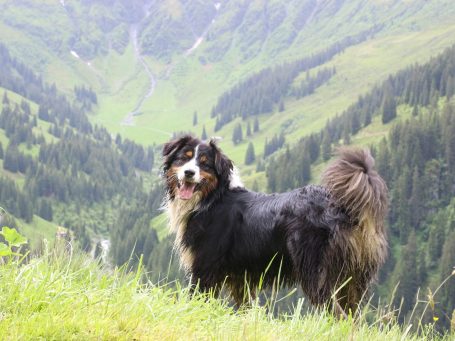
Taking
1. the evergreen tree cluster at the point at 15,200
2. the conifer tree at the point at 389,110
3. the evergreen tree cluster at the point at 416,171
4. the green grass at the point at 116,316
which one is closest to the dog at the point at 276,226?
the green grass at the point at 116,316

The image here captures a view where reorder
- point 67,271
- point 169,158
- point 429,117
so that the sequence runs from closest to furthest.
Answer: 1. point 67,271
2. point 169,158
3. point 429,117

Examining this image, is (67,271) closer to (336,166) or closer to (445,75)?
(336,166)

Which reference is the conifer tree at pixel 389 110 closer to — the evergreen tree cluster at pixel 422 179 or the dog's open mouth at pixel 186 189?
the evergreen tree cluster at pixel 422 179

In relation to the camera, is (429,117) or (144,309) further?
(429,117)

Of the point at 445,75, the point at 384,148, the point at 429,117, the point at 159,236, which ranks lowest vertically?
the point at 159,236

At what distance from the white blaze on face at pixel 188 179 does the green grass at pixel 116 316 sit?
252 cm

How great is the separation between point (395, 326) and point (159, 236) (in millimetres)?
151771

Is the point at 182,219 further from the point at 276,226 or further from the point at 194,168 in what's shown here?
the point at 276,226

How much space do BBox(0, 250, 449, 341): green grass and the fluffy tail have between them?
1842mm

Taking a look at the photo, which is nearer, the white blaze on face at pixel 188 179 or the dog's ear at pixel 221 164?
the white blaze on face at pixel 188 179

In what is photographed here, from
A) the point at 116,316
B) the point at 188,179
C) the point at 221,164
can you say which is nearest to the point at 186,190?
the point at 188,179

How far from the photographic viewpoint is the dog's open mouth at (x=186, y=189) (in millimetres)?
8203

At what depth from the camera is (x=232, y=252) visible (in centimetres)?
805

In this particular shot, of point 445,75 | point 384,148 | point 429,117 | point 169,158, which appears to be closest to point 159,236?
point 384,148
